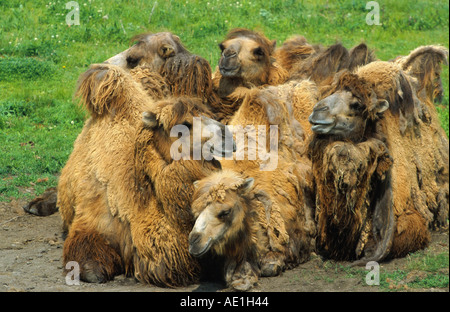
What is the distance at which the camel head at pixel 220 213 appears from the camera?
6367 mm

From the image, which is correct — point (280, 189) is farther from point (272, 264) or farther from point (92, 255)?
point (92, 255)

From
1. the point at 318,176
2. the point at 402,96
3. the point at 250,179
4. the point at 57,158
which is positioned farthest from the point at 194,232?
the point at 57,158

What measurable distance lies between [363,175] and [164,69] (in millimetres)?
2883

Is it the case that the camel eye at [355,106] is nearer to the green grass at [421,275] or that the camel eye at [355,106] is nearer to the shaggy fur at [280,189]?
the shaggy fur at [280,189]

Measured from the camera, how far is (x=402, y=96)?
8.19 metres

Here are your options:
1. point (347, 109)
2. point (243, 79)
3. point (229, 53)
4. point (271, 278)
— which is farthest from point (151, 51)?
point (271, 278)

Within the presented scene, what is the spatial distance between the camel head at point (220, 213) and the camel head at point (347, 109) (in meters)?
1.10

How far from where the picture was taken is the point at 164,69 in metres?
9.00

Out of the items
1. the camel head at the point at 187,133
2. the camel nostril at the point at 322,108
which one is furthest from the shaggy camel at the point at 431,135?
the camel head at the point at 187,133

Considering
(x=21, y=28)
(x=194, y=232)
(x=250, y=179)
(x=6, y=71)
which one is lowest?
(x=194, y=232)

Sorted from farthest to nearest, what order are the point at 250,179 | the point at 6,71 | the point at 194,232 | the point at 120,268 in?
the point at 6,71 < the point at 120,268 < the point at 250,179 < the point at 194,232

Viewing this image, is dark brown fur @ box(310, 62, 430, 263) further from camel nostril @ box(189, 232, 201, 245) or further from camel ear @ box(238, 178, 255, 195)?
camel nostril @ box(189, 232, 201, 245)

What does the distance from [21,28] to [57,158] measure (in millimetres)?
4484

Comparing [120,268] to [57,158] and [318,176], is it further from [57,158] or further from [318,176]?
[57,158]
